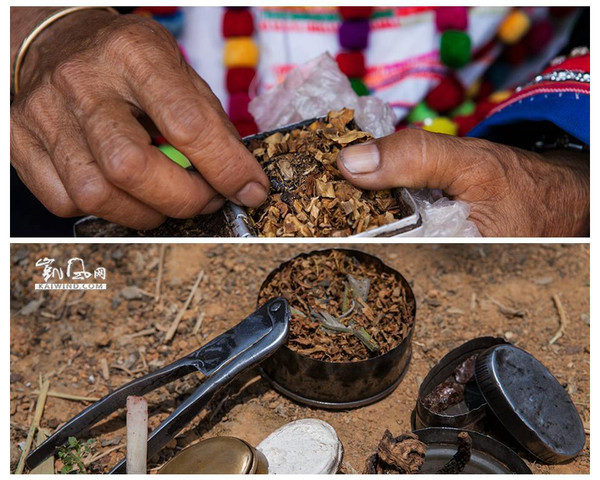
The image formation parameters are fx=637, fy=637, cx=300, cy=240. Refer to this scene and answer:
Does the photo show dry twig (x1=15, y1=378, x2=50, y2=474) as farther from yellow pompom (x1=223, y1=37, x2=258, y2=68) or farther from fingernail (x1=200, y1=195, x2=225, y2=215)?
yellow pompom (x1=223, y1=37, x2=258, y2=68)

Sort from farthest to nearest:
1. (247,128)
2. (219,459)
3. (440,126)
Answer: (440,126), (247,128), (219,459)

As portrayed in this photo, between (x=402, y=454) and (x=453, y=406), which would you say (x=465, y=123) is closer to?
(x=453, y=406)

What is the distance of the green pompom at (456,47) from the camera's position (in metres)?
1.87

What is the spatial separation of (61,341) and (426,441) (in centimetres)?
96

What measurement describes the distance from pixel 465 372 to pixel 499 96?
0.99 metres

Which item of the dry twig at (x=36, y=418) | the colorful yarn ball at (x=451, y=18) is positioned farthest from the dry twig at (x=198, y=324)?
the colorful yarn ball at (x=451, y=18)

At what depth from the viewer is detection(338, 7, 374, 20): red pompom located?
1.84 m

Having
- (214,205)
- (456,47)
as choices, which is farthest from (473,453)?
(456,47)

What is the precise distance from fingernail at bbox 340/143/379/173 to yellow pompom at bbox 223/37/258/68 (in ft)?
2.38

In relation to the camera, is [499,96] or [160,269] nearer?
[160,269]

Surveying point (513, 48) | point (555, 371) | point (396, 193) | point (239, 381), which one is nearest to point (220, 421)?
point (239, 381)

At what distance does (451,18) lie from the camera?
1.86 m

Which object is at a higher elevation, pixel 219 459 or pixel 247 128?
pixel 247 128

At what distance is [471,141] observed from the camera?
1.48 m
